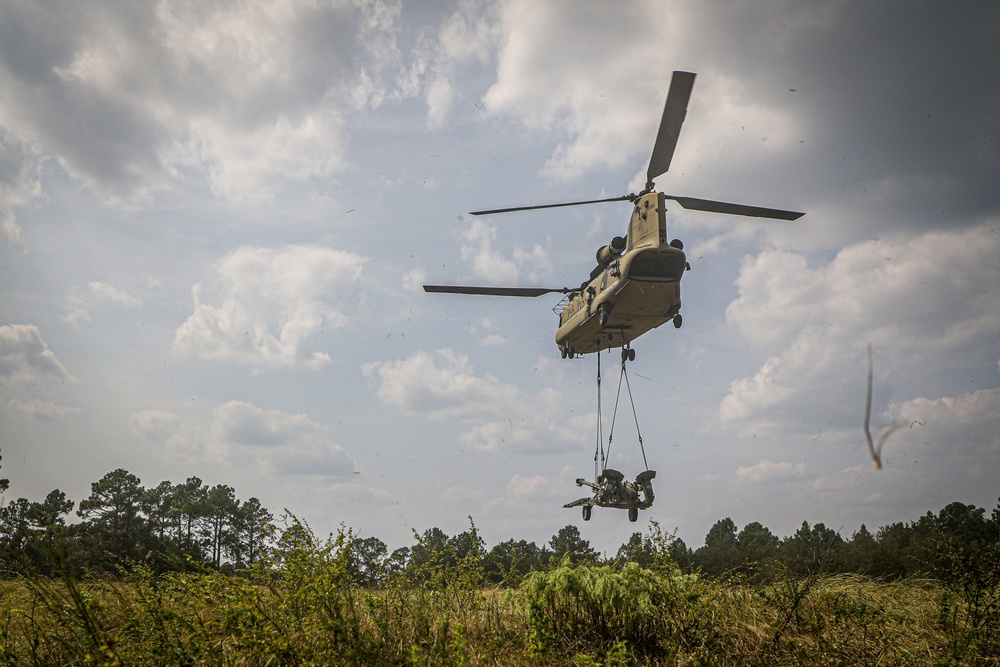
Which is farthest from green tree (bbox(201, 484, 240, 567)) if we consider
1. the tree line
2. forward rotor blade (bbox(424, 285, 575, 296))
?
forward rotor blade (bbox(424, 285, 575, 296))

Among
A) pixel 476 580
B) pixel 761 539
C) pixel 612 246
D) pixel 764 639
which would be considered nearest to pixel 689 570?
pixel 764 639

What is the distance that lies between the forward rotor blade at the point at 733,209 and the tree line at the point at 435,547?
21.2ft

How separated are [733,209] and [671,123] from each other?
303 cm

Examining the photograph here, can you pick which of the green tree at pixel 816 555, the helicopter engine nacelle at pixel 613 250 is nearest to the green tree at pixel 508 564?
the green tree at pixel 816 555

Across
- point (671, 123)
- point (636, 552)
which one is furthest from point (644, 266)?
point (636, 552)

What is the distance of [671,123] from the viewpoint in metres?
11.8

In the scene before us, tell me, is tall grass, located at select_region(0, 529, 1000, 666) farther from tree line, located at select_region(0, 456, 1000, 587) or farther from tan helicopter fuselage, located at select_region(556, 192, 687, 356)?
tan helicopter fuselage, located at select_region(556, 192, 687, 356)

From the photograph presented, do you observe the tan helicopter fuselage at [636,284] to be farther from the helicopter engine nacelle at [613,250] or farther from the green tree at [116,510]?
the green tree at [116,510]

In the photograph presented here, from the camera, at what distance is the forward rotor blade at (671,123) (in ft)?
35.8

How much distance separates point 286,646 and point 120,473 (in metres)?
31.9

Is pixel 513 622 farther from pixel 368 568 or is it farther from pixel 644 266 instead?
pixel 644 266

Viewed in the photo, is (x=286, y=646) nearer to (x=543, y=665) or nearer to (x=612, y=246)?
(x=543, y=665)

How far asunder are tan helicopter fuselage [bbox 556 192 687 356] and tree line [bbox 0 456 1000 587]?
5.09 m

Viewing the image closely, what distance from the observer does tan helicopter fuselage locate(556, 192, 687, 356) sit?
1323 cm
